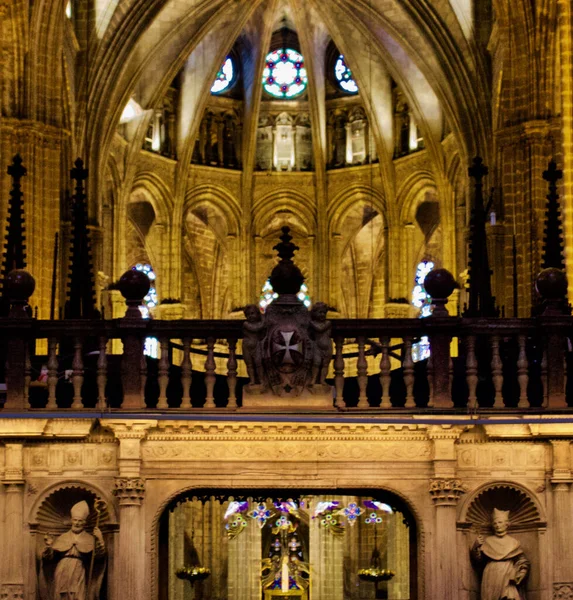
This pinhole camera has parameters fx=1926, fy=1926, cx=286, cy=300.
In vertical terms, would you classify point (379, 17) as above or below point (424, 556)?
above

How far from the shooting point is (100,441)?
10.9 metres

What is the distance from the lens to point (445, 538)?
428 inches

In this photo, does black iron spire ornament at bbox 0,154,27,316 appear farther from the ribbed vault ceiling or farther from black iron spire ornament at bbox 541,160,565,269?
the ribbed vault ceiling

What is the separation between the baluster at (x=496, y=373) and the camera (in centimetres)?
1092

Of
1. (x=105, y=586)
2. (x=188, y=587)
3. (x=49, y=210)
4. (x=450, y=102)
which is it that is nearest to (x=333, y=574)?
(x=188, y=587)

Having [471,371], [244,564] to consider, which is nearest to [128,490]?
[471,371]

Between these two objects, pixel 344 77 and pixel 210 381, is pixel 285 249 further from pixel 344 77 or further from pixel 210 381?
pixel 344 77

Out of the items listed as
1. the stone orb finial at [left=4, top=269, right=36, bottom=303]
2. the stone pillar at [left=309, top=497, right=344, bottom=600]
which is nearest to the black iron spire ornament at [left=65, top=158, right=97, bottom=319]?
the stone orb finial at [left=4, top=269, right=36, bottom=303]

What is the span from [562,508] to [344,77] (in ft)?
117

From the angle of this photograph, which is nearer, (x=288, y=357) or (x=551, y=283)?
(x=288, y=357)

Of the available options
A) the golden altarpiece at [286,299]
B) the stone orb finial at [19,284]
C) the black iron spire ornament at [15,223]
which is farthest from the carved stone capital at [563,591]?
the black iron spire ornament at [15,223]

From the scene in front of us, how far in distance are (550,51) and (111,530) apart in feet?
66.9

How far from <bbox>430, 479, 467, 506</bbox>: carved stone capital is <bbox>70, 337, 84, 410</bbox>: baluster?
6.75 feet

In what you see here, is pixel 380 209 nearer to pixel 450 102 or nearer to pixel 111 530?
pixel 450 102
